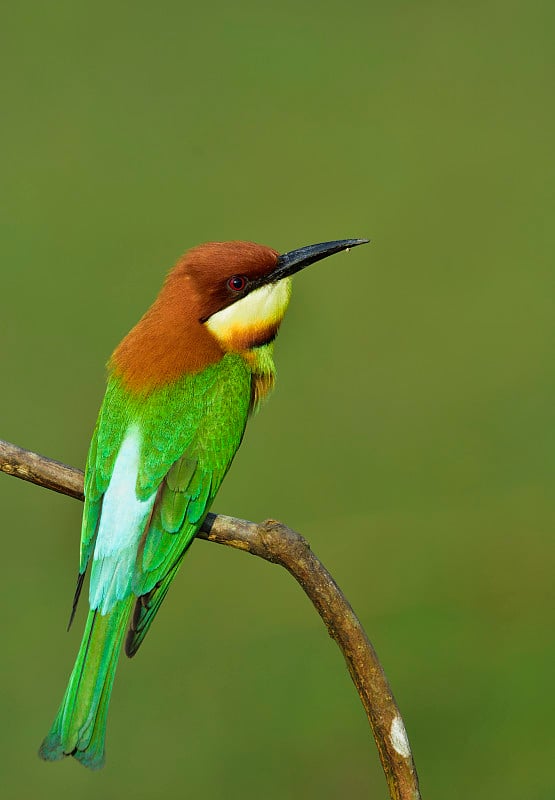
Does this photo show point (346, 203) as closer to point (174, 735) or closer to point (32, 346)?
point (32, 346)

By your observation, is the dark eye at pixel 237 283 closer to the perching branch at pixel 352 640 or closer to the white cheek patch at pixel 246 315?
the white cheek patch at pixel 246 315

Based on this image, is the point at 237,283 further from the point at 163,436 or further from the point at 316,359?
the point at 316,359

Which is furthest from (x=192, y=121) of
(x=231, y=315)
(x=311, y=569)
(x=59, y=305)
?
(x=311, y=569)

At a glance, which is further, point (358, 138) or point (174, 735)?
point (358, 138)

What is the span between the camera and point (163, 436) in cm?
230

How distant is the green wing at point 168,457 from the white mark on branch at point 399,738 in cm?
59

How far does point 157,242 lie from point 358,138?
133 centimetres

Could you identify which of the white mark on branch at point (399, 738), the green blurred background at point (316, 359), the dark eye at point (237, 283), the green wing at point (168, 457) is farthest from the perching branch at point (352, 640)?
the green blurred background at point (316, 359)

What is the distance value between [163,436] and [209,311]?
11.3 inches

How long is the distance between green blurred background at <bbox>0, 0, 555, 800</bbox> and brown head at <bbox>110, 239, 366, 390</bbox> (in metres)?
0.23

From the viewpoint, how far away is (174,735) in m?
3.27

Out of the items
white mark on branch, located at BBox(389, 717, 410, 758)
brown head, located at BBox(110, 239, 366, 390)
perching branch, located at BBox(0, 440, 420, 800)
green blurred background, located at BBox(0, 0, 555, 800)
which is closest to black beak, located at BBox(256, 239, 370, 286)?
brown head, located at BBox(110, 239, 366, 390)

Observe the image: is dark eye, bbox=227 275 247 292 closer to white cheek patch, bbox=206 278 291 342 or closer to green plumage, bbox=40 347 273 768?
white cheek patch, bbox=206 278 291 342

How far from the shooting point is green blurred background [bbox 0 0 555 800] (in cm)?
337
